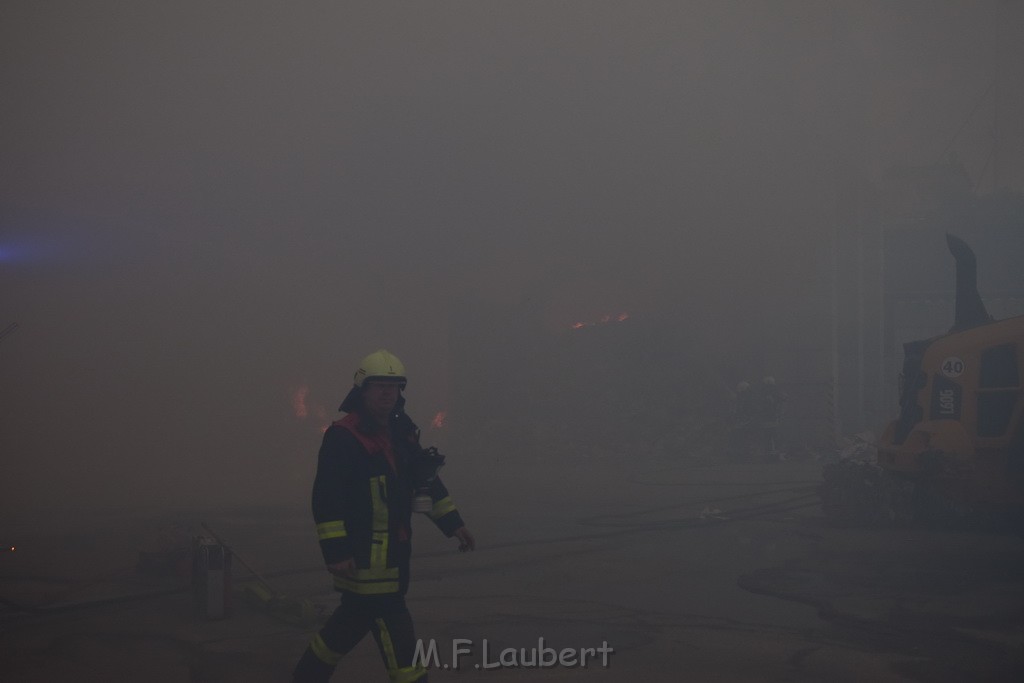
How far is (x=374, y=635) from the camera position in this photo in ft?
11.6

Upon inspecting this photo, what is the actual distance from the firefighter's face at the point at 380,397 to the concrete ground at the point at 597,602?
5.69ft

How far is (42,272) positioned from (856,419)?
17347 mm

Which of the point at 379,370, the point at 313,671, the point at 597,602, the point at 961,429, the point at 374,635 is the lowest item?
the point at 597,602

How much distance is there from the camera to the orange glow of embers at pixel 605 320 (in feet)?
81.0

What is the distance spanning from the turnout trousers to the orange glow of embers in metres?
21.3

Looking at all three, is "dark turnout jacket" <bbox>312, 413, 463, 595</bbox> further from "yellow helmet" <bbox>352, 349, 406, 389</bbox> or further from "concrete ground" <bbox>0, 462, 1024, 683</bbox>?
"concrete ground" <bbox>0, 462, 1024, 683</bbox>

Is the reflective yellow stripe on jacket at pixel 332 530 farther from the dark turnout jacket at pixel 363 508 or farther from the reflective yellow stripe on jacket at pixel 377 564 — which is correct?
the reflective yellow stripe on jacket at pixel 377 564

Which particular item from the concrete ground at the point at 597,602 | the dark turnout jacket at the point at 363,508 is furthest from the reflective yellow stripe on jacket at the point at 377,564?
the concrete ground at the point at 597,602

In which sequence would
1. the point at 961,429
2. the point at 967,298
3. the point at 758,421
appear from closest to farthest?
the point at 961,429
the point at 967,298
the point at 758,421

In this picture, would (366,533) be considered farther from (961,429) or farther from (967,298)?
(967,298)

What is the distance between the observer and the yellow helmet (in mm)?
3674

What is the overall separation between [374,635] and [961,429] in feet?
21.3

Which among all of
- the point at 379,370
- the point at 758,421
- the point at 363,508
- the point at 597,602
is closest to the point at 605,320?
the point at 758,421

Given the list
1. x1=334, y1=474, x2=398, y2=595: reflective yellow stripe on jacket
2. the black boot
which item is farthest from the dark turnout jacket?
the black boot
